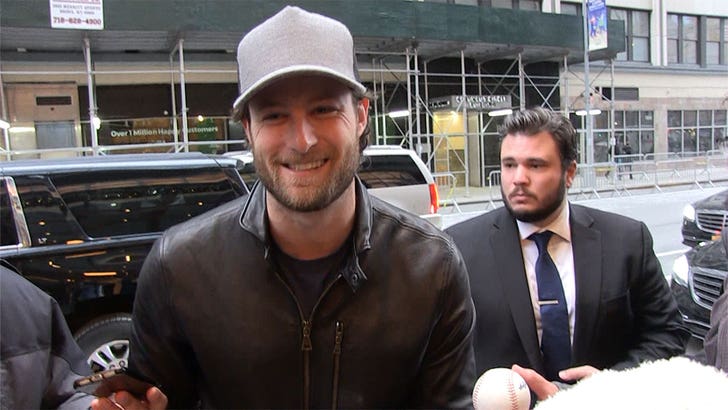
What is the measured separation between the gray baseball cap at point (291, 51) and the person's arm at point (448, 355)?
0.70 meters

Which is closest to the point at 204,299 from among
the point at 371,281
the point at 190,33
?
the point at 371,281

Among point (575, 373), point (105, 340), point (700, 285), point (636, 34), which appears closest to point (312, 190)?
point (575, 373)

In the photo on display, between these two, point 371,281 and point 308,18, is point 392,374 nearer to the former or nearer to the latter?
point 371,281

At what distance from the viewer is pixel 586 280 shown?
2.77 m

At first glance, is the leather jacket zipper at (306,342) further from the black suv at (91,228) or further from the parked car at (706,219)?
the parked car at (706,219)

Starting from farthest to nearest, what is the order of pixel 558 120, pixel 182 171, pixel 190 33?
pixel 190 33
pixel 182 171
pixel 558 120

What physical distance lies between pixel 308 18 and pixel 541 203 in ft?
5.30

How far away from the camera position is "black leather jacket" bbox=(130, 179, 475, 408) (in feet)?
6.06

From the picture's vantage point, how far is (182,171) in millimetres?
5859

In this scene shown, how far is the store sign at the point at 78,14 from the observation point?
1388 centimetres

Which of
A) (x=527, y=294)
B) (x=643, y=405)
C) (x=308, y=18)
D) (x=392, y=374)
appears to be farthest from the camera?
(x=527, y=294)

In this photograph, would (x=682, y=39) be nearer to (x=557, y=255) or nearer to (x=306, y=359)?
(x=557, y=255)

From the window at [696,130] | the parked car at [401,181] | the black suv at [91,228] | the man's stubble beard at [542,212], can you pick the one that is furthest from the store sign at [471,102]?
the man's stubble beard at [542,212]

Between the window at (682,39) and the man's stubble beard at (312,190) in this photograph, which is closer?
the man's stubble beard at (312,190)
